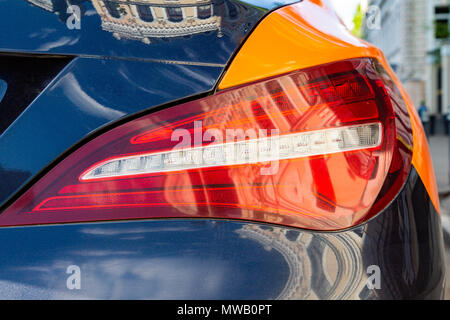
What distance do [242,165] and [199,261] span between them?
0.24 meters

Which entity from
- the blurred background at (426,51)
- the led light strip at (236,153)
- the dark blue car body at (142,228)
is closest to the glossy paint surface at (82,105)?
the dark blue car body at (142,228)

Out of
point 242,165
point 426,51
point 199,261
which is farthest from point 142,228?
point 426,51

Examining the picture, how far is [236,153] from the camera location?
3.59ft

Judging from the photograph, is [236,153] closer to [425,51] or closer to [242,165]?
[242,165]

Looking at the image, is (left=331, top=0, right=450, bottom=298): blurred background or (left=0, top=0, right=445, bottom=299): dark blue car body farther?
(left=331, top=0, right=450, bottom=298): blurred background

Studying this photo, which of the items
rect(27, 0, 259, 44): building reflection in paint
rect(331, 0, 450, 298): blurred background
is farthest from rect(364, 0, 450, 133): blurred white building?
rect(27, 0, 259, 44): building reflection in paint

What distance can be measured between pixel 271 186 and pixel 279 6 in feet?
1.65

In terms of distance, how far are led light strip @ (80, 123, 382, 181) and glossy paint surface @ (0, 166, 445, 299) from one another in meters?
0.13

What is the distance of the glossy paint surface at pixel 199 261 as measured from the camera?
1.04 metres

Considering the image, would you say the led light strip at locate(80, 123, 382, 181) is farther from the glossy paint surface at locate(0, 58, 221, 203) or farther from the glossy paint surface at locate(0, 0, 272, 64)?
the glossy paint surface at locate(0, 0, 272, 64)

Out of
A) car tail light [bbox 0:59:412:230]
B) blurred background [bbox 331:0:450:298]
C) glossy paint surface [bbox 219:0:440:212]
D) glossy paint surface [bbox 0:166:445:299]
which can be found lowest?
glossy paint surface [bbox 0:166:445:299]

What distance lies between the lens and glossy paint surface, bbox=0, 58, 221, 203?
1.10 metres

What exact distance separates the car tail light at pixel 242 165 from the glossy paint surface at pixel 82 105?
0.11 ft

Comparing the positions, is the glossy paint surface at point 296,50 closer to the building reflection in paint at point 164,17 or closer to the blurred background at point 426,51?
the building reflection in paint at point 164,17
